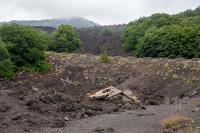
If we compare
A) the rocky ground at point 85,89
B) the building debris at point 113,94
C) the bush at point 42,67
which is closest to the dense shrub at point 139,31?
the rocky ground at point 85,89

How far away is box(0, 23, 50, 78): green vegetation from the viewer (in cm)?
5134

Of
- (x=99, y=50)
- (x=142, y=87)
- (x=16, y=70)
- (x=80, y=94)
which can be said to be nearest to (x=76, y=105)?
(x=80, y=94)

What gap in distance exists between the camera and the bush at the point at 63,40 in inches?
2763

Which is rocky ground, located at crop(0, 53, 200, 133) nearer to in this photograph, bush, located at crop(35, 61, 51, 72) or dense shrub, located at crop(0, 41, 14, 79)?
bush, located at crop(35, 61, 51, 72)

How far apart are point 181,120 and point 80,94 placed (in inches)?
767

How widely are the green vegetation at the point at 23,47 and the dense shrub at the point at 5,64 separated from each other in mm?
1234

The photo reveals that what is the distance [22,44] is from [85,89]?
885 cm

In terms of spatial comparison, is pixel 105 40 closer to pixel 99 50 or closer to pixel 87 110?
pixel 99 50

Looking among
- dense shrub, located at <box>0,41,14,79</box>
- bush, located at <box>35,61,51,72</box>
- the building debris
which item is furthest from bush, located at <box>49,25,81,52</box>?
the building debris

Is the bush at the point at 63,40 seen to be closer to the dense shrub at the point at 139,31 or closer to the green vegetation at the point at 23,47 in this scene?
the dense shrub at the point at 139,31

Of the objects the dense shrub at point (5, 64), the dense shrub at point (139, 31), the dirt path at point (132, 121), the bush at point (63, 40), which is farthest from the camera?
the dense shrub at point (139, 31)

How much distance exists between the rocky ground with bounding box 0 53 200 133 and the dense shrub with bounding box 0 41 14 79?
89 centimetres

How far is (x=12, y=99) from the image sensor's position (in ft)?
119

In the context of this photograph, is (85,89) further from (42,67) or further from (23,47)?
(23,47)
